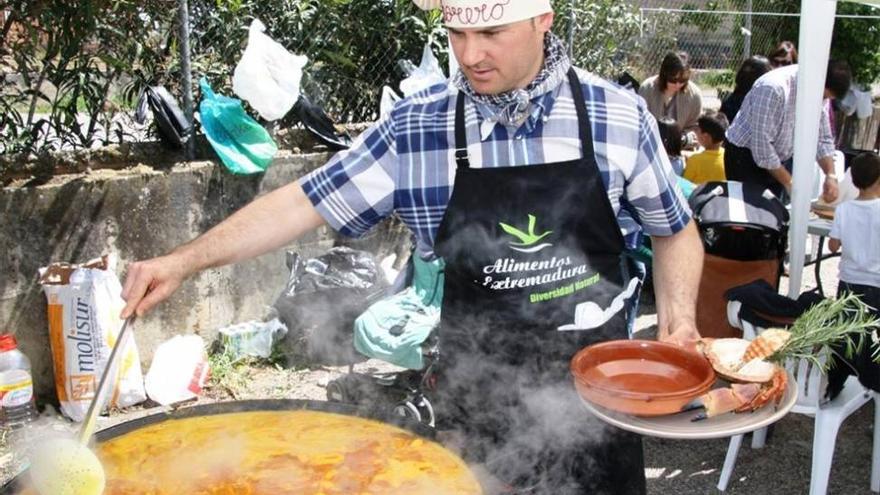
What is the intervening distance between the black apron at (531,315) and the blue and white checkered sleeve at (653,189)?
11cm

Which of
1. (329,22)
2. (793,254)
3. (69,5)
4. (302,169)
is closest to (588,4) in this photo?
(329,22)

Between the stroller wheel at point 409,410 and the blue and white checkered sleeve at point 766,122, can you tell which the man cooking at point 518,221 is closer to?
the stroller wheel at point 409,410

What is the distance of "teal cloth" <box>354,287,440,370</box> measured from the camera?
14.4 ft

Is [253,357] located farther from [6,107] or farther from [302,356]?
[6,107]

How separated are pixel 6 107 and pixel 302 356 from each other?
227 centimetres

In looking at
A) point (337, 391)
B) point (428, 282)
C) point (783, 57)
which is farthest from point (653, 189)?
point (783, 57)

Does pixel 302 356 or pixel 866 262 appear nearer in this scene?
pixel 866 262

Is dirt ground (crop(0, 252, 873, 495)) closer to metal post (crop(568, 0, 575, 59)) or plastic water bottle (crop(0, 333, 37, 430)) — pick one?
plastic water bottle (crop(0, 333, 37, 430))

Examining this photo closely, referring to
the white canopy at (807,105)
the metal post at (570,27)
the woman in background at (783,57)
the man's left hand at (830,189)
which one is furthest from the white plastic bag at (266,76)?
the woman in background at (783,57)

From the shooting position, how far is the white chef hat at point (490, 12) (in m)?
2.02

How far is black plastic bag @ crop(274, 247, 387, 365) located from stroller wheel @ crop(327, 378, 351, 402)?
1.62ft

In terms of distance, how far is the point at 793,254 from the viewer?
13.9 feet

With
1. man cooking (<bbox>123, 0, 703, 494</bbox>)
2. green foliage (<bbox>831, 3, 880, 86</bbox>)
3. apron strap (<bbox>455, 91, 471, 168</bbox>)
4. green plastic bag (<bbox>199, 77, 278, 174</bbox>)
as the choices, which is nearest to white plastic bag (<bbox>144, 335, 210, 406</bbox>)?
green plastic bag (<bbox>199, 77, 278, 174</bbox>)

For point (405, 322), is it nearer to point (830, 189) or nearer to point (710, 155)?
point (710, 155)
